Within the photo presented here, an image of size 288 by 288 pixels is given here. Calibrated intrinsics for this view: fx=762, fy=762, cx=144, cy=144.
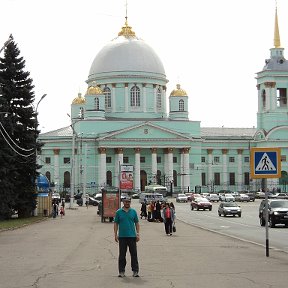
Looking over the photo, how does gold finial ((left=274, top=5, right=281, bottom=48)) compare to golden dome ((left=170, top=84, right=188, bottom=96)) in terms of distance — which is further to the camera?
golden dome ((left=170, top=84, right=188, bottom=96))

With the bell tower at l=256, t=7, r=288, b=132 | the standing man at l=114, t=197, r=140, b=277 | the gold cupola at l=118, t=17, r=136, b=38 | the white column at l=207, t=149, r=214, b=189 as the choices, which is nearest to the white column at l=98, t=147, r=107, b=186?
the white column at l=207, t=149, r=214, b=189

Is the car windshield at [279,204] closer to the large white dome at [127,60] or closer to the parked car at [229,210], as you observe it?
the parked car at [229,210]

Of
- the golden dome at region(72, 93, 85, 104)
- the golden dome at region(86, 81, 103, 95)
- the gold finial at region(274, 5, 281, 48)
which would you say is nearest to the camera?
the gold finial at region(274, 5, 281, 48)

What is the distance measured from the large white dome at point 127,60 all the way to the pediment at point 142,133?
10.2m

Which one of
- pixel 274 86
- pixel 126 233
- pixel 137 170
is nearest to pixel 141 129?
pixel 137 170

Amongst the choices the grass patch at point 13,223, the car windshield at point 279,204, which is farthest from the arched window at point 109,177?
the car windshield at point 279,204

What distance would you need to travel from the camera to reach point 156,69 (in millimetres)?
126062

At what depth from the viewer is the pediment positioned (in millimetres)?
118250

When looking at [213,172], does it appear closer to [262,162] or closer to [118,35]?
[118,35]

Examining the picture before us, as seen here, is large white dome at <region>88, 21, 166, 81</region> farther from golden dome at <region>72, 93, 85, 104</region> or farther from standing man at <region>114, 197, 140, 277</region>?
standing man at <region>114, 197, 140, 277</region>

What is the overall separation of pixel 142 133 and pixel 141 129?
2.33ft

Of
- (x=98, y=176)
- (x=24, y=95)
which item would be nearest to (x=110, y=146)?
(x=98, y=176)

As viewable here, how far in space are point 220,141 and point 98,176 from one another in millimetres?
23759

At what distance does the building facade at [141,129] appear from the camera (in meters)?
119
